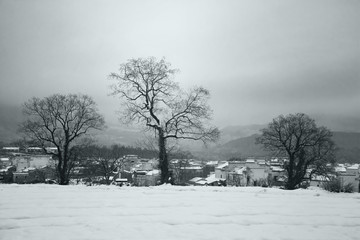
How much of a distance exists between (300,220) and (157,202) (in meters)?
4.60

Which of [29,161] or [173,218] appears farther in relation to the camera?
[29,161]

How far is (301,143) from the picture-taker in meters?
26.8

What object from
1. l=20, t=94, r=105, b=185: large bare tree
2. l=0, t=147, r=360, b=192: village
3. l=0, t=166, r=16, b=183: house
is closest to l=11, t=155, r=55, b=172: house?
l=0, t=147, r=360, b=192: village

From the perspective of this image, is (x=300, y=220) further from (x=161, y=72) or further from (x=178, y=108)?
(x=161, y=72)

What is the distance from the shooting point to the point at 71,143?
82.0 ft

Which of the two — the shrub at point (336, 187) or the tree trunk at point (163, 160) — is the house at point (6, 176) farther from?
the shrub at point (336, 187)

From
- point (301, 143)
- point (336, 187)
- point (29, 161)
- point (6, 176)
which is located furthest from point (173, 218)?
point (29, 161)

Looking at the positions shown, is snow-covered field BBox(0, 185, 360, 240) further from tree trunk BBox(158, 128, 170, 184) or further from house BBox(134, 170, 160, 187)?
house BBox(134, 170, 160, 187)

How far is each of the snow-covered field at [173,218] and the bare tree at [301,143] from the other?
17818mm

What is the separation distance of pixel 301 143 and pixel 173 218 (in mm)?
24333

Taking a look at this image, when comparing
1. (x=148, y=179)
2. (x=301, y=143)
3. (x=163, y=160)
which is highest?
(x=301, y=143)

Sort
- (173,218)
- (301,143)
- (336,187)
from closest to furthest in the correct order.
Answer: (173,218) → (336,187) → (301,143)

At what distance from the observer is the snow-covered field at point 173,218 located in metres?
5.39

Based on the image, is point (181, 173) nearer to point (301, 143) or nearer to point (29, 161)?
point (301, 143)
